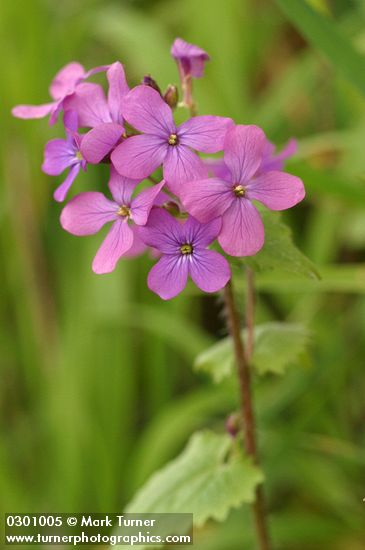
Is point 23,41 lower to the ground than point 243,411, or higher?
higher

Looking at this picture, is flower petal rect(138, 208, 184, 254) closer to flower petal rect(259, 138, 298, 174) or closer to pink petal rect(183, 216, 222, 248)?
pink petal rect(183, 216, 222, 248)

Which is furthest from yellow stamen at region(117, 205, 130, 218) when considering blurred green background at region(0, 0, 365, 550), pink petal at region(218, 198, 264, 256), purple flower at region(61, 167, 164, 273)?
blurred green background at region(0, 0, 365, 550)

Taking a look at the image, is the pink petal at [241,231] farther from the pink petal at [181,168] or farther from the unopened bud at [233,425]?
the unopened bud at [233,425]

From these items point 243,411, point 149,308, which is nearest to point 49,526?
point 149,308

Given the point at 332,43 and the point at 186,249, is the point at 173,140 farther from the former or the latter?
the point at 332,43

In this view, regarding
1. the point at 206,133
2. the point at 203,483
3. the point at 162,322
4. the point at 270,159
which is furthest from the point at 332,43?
the point at 162,322

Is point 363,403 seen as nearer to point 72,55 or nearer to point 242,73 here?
point 242,73
